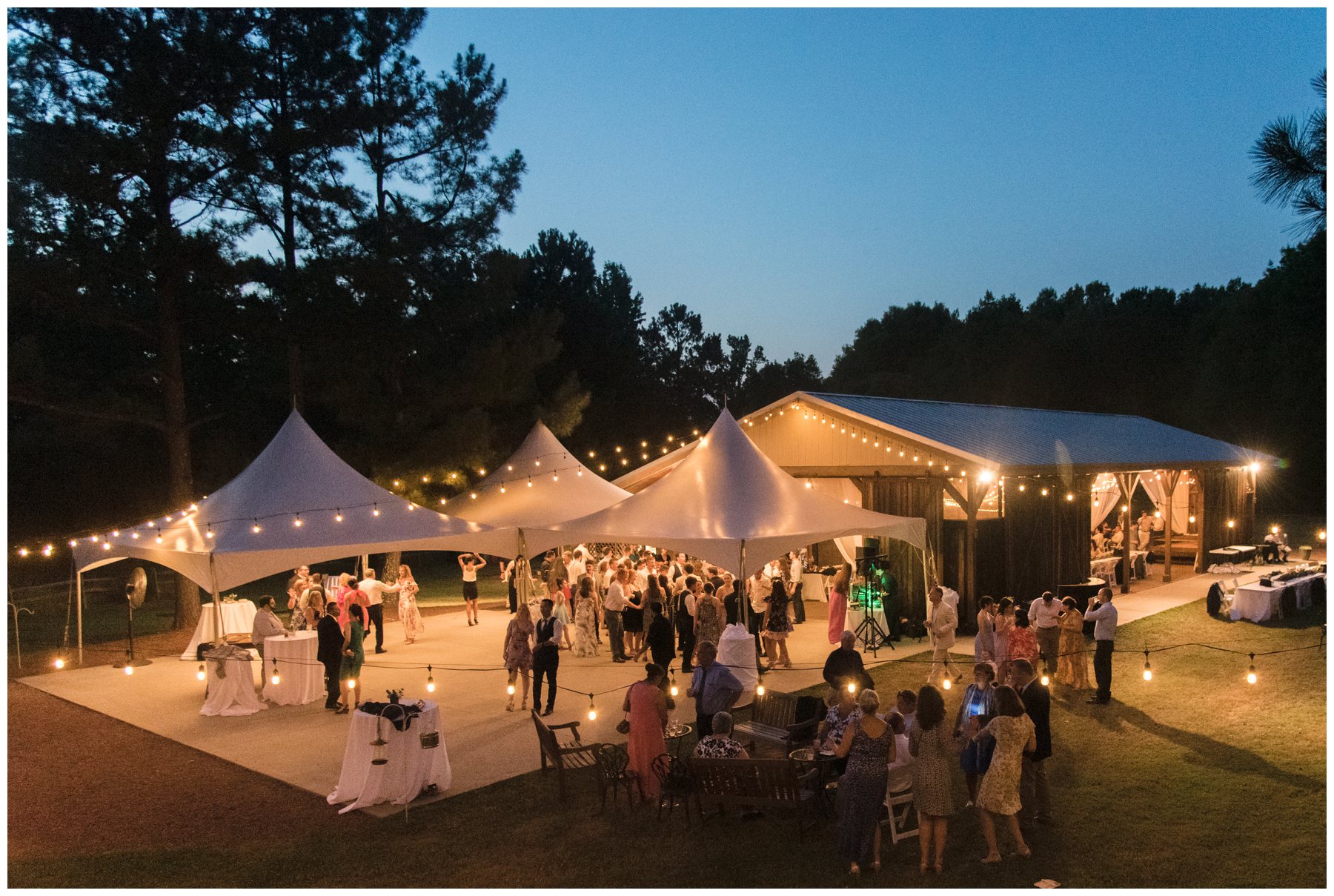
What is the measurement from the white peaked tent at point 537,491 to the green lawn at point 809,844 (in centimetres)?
689

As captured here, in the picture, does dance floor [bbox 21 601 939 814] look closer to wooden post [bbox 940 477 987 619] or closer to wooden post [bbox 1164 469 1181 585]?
wooden post [bbox 940 477 987 619]

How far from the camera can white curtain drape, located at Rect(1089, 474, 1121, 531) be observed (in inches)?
731

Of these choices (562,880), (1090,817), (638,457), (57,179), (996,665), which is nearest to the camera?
(562,880)

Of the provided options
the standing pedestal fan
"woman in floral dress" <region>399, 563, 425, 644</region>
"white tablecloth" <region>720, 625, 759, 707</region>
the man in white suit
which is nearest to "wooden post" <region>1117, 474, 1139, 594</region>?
the man in white suit

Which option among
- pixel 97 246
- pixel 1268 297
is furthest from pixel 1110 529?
pixel 1268 297

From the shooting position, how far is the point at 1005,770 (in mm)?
5637

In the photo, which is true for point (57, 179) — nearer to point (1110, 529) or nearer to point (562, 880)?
point (562, 880)

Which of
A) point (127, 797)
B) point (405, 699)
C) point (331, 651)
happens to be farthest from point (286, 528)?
point (127, 797)

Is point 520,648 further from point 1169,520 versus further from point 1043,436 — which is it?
point 1169,520

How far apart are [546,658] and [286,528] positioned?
4.09 meters

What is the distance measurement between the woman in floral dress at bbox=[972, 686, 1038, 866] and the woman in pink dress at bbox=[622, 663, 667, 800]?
2.31 m

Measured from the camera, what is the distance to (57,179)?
13.1 metres

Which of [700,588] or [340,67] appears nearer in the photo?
[700,588]

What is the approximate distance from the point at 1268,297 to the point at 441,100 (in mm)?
33097
